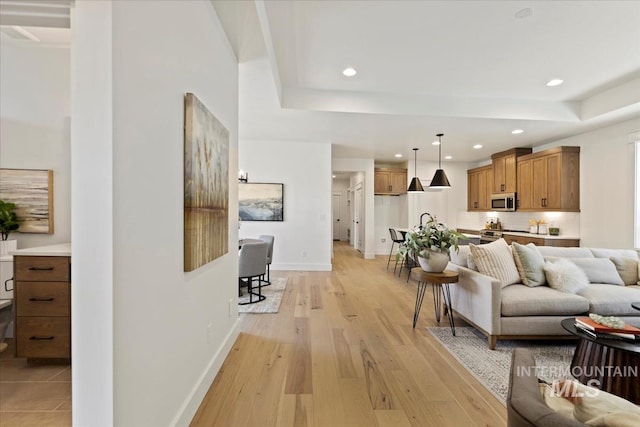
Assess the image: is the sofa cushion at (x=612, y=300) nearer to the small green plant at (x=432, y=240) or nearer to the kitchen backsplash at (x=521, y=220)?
the small green plant at (x=432, y=240)

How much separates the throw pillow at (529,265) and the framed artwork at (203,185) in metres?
2.93

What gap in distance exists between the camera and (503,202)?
6.19 meters

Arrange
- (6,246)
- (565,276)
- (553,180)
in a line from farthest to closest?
(553,180)
(565,276)
(6,246)

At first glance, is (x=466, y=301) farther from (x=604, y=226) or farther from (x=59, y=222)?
(x=59, y=222)

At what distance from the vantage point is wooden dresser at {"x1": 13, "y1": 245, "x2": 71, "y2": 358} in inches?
78.5

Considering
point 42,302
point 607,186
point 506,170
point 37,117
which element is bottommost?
point 42,302

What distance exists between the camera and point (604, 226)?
454 centimetres

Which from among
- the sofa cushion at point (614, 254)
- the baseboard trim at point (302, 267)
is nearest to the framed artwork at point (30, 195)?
the baseboard trim at point (302, 267)

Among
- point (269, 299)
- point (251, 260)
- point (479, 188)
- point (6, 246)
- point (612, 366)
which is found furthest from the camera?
point (479, 188)

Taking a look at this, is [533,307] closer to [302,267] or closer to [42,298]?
[42,298]

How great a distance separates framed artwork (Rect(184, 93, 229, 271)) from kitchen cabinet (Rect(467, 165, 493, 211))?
6.60 m

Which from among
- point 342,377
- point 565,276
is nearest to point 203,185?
point 342,377

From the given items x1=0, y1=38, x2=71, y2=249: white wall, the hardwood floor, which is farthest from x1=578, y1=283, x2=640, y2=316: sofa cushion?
x1=0, y1=38, x2=71, y2=249: white wall

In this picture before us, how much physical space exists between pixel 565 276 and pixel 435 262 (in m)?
1.24
